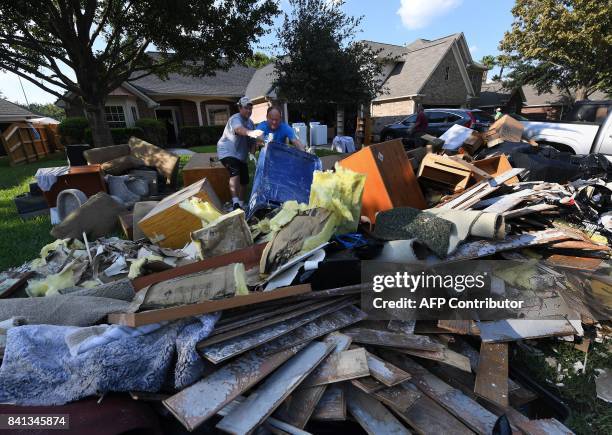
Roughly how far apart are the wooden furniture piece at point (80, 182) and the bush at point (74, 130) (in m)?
11.2

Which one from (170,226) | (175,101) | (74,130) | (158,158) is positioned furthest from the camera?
(175,101)

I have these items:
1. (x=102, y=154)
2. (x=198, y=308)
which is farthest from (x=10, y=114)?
(x=198, y=308)

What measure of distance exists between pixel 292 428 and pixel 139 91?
19.3 m

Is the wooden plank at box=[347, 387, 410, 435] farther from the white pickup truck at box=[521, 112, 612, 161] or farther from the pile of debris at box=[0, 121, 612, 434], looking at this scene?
the white pickup truck at box=[521, 112, 612, 161]

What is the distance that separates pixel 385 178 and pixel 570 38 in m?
18.0

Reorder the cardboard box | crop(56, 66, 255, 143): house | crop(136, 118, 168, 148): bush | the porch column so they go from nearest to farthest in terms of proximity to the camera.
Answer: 1. the cardboard box
2. crop(136, 118, 168, 148): bush
3. crop(56, 66, 255, 143): house
4. the porch column

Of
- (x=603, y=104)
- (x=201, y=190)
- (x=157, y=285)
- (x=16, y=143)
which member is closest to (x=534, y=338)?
(x=157, y=285)

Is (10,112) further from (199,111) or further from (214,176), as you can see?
(214,176)

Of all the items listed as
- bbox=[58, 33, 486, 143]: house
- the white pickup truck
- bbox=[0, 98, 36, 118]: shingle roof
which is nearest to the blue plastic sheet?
the white pickup truck

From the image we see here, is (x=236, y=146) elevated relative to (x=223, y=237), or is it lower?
elevated

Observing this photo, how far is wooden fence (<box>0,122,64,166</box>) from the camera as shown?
12.4 meters

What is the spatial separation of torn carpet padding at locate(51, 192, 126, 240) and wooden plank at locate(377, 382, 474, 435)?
152 inches

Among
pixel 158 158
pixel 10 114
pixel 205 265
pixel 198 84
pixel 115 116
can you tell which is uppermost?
pixel 198 84

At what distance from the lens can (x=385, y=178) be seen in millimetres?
3541
